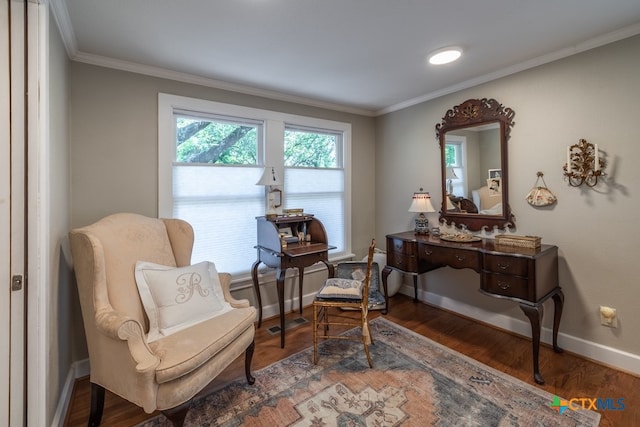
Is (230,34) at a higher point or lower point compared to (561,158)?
higher

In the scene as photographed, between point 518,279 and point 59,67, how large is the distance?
319cm

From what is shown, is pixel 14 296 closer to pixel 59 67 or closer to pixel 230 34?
pixel 59 67

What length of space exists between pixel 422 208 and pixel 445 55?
1.37 meters

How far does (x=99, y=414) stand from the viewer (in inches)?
63.6

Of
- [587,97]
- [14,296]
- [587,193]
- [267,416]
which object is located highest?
[587,97]

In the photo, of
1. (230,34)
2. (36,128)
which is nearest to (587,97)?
(230,34)

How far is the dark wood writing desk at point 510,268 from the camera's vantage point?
1971 mm

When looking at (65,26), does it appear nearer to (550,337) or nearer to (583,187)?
(583,187)

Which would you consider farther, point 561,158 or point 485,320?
point 485,320

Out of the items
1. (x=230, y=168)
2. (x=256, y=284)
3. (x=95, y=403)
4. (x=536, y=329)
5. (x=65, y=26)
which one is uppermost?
(x=65, y=26)

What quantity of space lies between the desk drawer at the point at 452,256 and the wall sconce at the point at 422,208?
16.7 inches

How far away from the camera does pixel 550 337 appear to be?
93.7 inches

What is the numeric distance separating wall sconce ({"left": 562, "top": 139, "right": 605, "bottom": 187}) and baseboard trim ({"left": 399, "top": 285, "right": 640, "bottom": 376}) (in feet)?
3.90

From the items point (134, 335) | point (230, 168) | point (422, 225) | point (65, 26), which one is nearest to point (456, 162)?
point (422, 225)
